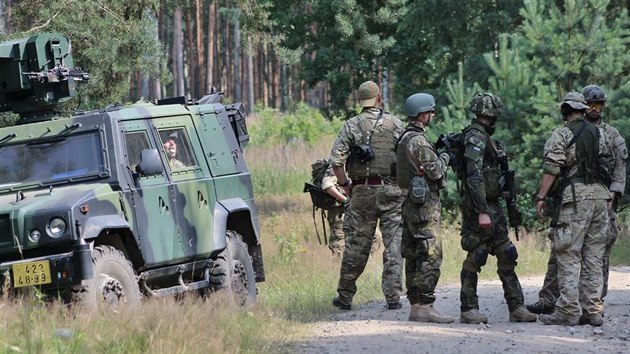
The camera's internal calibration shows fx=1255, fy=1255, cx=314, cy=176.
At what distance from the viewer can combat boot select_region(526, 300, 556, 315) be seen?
1120cm

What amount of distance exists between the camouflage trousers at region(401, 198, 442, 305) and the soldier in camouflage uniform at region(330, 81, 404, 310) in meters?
0.69

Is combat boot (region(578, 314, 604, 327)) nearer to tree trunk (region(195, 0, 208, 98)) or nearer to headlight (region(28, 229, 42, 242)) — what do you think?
headlight (region(28, 229, 42, 242))

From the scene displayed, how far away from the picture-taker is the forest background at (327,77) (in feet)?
28.1

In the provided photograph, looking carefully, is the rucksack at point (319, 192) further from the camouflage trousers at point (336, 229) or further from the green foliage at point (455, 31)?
the green foliage at point (455, 31)

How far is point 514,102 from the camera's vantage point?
18000 mm

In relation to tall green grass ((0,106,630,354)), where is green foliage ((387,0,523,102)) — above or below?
above

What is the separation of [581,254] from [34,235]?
4550mm

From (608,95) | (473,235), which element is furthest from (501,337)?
(608,95)

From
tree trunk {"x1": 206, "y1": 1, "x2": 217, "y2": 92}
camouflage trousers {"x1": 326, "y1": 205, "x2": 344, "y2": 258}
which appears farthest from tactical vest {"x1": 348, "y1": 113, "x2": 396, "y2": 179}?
tree trunk {"x1": 206, "y1": 1, "x2": 217, "y2": 92}

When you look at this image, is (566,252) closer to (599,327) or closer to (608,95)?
(599,327)

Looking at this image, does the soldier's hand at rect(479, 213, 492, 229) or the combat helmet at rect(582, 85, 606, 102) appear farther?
the combat helmet at rect(582, 85, 606, 102)

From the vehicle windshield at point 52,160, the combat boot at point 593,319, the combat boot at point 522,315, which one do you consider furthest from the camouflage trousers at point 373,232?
the vehicle windshield at point 52,160

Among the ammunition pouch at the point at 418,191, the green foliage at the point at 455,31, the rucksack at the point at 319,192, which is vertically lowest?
the rucksack at the point at 319,192

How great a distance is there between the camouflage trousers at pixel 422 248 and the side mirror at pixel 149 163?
2105mm
